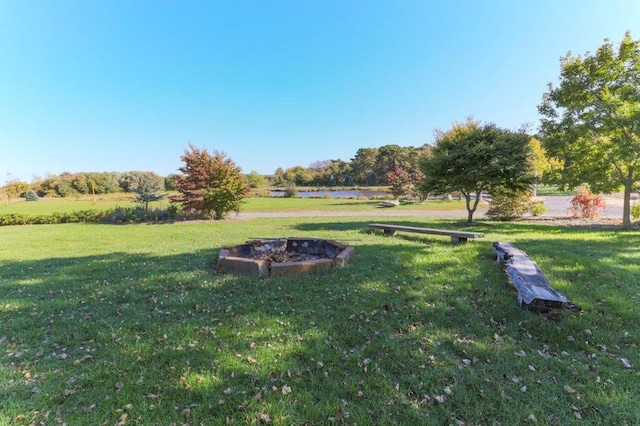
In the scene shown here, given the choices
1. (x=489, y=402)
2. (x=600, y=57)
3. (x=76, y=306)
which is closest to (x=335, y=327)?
(x=489, y=402)

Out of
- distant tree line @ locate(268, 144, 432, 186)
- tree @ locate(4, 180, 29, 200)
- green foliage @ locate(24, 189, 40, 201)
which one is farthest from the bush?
green foliage @ locate(24, 189, 40, 201)

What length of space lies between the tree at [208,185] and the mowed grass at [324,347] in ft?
31.2

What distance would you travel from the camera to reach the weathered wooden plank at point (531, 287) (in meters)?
3.25

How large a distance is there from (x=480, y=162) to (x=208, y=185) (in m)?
11.8

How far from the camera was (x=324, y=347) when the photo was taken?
2918mm

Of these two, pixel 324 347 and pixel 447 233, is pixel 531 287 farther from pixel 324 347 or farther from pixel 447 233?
pixel 447 233

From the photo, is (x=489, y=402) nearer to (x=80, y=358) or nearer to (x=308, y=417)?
(x=308, y=417)

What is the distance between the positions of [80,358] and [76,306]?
64.0 inches

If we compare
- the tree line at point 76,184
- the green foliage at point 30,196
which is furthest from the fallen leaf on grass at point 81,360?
the green foliage at point 30,196

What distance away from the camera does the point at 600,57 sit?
10.2 meters

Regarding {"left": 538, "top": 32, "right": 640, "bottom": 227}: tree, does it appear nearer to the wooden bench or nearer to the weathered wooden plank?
the wooden bench

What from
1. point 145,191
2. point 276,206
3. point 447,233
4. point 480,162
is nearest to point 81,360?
point 447,233

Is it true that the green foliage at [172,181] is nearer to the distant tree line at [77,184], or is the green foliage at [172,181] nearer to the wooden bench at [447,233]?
the distant tree line at [77,184]

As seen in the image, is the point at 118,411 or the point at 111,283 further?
the point at 111,283
